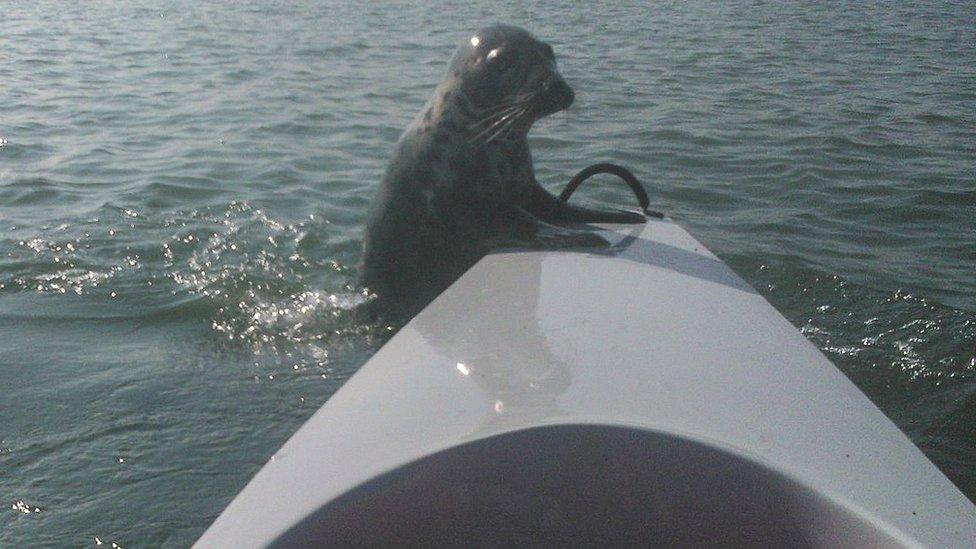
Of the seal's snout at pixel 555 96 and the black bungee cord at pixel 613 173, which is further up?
the seal's snout at pixel 555 96

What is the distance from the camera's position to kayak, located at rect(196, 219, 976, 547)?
83.7 inches

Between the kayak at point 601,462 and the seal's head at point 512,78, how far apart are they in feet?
4.95

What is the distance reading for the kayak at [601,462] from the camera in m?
2.13

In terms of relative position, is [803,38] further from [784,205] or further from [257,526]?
[257,526]

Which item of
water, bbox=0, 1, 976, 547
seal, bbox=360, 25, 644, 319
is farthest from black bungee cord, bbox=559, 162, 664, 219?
water, bbox=0, 1, 976, 547

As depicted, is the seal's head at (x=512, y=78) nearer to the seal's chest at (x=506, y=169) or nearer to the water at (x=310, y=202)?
the seal's chest at (x=506, y=169)

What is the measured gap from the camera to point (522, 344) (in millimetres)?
2959

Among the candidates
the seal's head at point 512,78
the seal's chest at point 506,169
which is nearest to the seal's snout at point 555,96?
the seal's head at point 512,78

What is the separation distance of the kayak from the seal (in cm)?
147

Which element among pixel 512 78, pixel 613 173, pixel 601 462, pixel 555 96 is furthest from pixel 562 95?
pixel 601 462

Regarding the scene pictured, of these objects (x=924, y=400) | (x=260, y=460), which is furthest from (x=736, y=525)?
(x=924, y=400)

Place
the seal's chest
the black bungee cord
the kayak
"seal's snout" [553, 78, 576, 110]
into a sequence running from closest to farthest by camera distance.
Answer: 1. the kayak
2. "seal's snout" [553, 78, 576, 110]
3. the seal's chest
4. the black bungee cord

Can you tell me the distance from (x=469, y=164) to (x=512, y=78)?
0.34 meters

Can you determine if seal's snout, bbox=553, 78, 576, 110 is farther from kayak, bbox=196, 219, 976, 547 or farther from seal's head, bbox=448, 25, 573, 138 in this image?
kayak, bbox=196, 219, 976, 547
